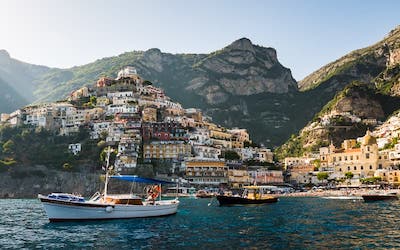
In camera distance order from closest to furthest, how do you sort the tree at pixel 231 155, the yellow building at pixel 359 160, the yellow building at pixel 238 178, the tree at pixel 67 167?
the tree at pixel 67 167, the yellow building at pixel 238 178, the yellow building at pixel 359 160, the tree at pixel 231 155

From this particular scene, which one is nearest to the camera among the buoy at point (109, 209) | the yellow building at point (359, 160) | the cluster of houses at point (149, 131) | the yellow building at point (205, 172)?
the buoy at point (109, 209)

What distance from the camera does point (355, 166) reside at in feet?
447

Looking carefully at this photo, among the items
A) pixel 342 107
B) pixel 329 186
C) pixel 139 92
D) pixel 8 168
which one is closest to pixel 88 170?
pixel 8 168

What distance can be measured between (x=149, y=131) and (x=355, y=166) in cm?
6903

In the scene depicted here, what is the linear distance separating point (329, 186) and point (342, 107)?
80.3 meters

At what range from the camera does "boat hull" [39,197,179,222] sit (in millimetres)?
42938

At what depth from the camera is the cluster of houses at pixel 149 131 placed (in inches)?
4867

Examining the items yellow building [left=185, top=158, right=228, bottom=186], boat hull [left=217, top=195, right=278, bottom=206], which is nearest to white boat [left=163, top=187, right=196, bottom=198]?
yellow building [left=185, top=158, right=228, bottom=186]

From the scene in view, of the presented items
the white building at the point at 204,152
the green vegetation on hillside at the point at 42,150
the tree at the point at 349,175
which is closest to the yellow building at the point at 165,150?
the white building at the point at 204,152

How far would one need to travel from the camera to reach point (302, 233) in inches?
1305

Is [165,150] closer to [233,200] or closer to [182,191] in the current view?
[182,191]

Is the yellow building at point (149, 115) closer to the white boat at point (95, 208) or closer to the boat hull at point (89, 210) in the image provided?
the white boat at point (95, 208)

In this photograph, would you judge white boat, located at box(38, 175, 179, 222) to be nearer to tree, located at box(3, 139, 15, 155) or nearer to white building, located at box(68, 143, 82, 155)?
white building, located at box(68, 143, 82, 155)

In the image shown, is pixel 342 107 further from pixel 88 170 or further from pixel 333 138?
pixel 88 170
